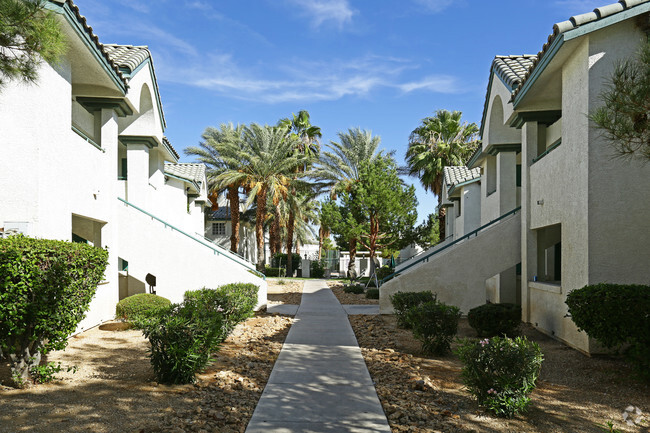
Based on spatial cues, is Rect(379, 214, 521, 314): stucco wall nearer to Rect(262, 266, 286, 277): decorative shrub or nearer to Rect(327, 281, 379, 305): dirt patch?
Rect(327, 281, 379, 305): dirt patch

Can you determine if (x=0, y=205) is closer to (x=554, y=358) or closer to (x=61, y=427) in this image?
(x=61, y=427)

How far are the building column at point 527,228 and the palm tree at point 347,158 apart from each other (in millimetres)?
21209

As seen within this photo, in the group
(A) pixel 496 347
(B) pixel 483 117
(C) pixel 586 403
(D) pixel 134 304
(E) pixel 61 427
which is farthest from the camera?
(B) pixel 483 117

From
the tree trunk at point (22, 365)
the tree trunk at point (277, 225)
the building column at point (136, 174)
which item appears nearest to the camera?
the tree trunk at point (22, 365)

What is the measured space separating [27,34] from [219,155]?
3086cm

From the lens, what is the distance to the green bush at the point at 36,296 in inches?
232

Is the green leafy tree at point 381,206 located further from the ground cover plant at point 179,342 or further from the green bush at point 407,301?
the ground cover plant at point 179,342

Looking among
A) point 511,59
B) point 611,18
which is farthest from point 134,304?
point 511,59

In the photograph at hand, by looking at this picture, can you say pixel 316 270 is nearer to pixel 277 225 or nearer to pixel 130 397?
pixel 277 225

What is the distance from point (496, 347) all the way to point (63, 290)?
208 inches

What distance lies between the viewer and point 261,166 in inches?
1284

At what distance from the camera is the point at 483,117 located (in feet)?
57.4

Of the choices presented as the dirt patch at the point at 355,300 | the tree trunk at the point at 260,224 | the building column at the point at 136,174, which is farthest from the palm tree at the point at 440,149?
the building column at the point at 136,174

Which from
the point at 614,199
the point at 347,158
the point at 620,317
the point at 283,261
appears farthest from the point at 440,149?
the point at 620,317
